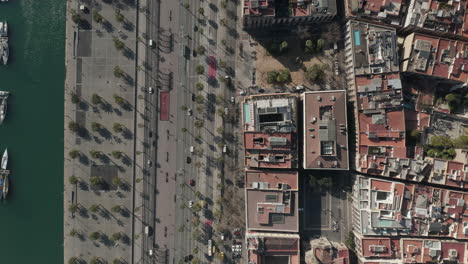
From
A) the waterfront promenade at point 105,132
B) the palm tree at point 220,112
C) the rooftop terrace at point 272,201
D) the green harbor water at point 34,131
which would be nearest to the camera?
the rooftop terrace at point 272,201

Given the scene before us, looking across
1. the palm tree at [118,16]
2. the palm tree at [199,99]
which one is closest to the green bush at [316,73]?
the palm tree at [199,99]

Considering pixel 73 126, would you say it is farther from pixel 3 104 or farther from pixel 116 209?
pixel 116 209

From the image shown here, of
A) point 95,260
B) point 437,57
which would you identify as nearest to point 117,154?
point 95,260

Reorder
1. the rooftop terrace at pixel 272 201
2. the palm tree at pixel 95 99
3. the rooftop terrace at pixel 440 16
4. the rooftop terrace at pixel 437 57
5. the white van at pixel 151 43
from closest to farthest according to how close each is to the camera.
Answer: the rooftop terrace at pixel 440 16, the rooftop terrace at pixel 437 57, the rooftop terrace at pixel 272 201, the palm tree at pixel 95 99, the white van at pixel 151 43

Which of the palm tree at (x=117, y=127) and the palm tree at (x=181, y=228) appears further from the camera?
the palm tree at (x=181, y=228)

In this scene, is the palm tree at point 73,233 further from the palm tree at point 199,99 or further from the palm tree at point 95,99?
the palm tree at point 199,99

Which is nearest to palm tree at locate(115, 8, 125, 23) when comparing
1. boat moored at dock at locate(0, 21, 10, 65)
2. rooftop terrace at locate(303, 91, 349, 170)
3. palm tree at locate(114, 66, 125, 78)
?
palm tree at locate(114, 66, 125, 78)

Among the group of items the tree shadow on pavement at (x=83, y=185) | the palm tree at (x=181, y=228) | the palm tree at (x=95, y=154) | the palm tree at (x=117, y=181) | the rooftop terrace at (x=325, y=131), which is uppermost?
the rooftop terrace at (x=325, y=131)

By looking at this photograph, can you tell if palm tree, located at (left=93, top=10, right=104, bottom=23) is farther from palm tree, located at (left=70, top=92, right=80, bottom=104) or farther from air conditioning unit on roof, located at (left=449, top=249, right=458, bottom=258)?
air conditioning unit on roof, located at (left=449, top=249, right=458, bottom=258)
